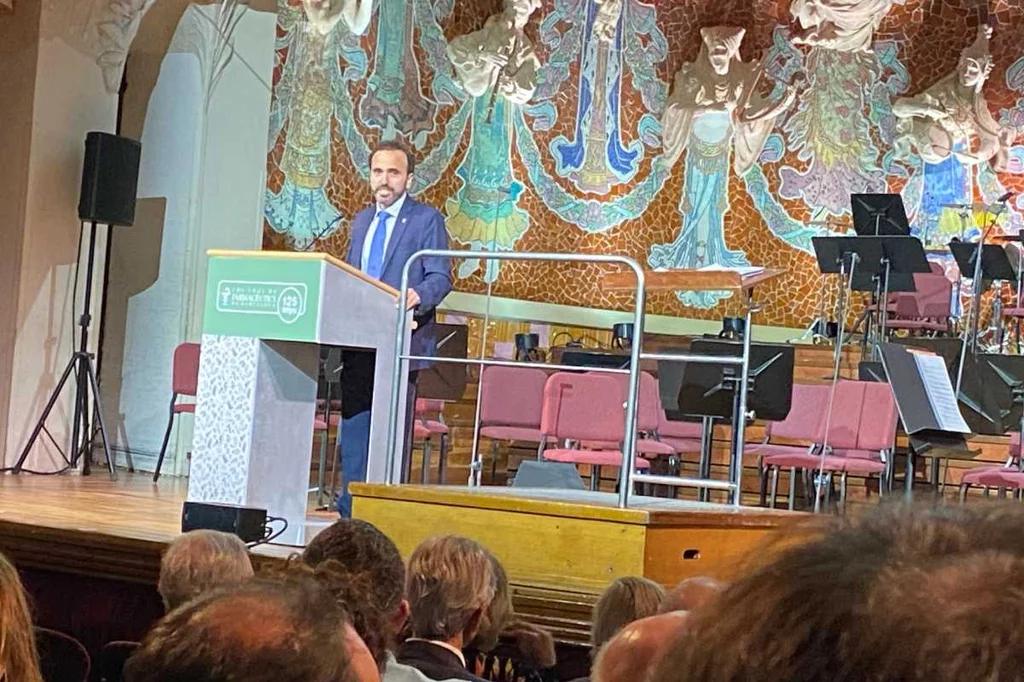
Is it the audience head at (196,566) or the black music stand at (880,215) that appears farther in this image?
the black music stand at (880,215)

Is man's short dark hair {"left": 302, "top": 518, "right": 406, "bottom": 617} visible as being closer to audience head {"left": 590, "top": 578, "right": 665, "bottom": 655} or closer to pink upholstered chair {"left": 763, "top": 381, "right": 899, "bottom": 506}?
audience head {"left": 590, "top": 578, "right": 665, "bottom": 655}

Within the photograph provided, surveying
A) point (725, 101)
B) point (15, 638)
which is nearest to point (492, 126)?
point (725, 101)

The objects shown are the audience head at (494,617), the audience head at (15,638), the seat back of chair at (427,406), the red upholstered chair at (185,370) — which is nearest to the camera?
Answer: the audience head at (15,638)

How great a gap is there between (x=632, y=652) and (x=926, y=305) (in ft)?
32.8

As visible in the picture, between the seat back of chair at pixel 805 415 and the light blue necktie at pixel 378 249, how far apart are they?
10.3 ft

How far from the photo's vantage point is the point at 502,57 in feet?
33.8

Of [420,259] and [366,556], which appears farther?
[420,259]

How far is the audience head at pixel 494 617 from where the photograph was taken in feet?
8.30

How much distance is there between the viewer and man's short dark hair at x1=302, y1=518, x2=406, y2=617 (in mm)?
2209

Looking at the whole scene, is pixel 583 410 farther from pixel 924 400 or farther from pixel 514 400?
pixel 924 400

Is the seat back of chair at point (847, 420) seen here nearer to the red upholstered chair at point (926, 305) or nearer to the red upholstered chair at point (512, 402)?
the red upholstered chair at point (512, 402)

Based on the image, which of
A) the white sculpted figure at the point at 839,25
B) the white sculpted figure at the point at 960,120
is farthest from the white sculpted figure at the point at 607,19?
the white sculpted figure at the point at 960,120

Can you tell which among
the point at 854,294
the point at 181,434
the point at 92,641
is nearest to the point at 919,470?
the point at 854,294

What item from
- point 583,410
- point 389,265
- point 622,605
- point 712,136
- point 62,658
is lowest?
point 62,658
